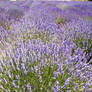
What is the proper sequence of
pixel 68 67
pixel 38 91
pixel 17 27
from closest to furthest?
pixel 38 91 < pixel 68 67 < pixel 17 27

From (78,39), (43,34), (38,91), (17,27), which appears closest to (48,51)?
(38,91)

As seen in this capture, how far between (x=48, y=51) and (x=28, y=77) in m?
0.48

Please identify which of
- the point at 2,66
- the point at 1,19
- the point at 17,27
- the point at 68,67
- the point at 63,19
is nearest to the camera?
the point at 2,66

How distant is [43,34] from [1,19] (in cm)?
149

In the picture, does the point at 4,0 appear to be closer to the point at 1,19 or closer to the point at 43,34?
the point at 1,19

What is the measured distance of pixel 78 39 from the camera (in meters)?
2.32

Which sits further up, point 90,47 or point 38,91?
point 90,47

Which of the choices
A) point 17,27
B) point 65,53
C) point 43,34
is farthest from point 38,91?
point 17,27

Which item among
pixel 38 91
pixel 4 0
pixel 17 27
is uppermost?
pixel 4 0

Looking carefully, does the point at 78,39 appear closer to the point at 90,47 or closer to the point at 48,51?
the point at 90,47

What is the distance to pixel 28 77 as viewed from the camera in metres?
1.35

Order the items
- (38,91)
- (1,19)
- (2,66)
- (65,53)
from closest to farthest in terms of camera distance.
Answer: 1. (38,91)
2. (2,66)
3. (65,53)
4. (1,19)

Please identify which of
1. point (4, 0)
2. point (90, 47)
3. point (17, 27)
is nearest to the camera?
point (90, 47)

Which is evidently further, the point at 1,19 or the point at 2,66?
the point at 1,19
